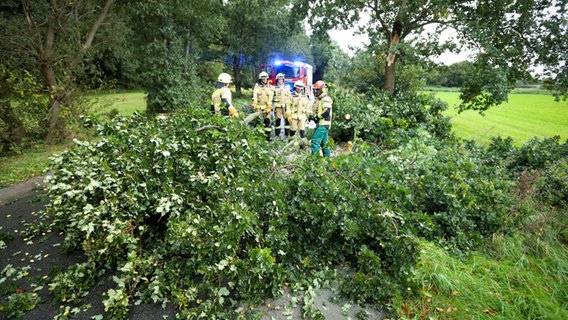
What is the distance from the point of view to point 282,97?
8.66m

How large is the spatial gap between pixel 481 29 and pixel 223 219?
9666 mm

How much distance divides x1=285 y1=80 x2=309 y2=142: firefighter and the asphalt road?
524 cm

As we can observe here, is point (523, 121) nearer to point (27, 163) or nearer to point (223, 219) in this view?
point (223, 219)

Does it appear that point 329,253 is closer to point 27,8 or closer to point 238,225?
point 238,225

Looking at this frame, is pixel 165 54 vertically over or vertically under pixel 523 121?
over

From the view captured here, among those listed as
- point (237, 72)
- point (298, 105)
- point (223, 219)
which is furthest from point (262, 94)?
point (237, 72)

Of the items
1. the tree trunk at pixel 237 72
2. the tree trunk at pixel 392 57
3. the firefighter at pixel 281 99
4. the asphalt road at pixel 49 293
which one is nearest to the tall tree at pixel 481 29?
the tree trunk at pixel 392 57

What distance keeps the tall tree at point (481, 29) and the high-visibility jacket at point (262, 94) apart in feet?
13.9

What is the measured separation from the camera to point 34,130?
7656 millimetres

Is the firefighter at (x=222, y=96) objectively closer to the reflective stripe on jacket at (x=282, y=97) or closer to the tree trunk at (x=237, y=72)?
the reflective stripe on jacket at (x=282, y=97)

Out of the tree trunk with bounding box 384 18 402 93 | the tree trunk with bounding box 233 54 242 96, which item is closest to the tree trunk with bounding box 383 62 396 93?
the tree trunk with bounding box 384 18 402 93

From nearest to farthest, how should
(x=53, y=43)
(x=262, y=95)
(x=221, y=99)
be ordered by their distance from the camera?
(x=221, y=99) → (x=53, y=43) → (x=262, y=95)

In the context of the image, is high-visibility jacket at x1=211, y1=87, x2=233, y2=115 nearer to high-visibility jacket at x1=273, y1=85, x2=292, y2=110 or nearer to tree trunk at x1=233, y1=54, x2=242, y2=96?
high-visibility jacket at x1=273, y1=85, x2=292, y2=110

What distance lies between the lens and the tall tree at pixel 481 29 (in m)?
8.65
